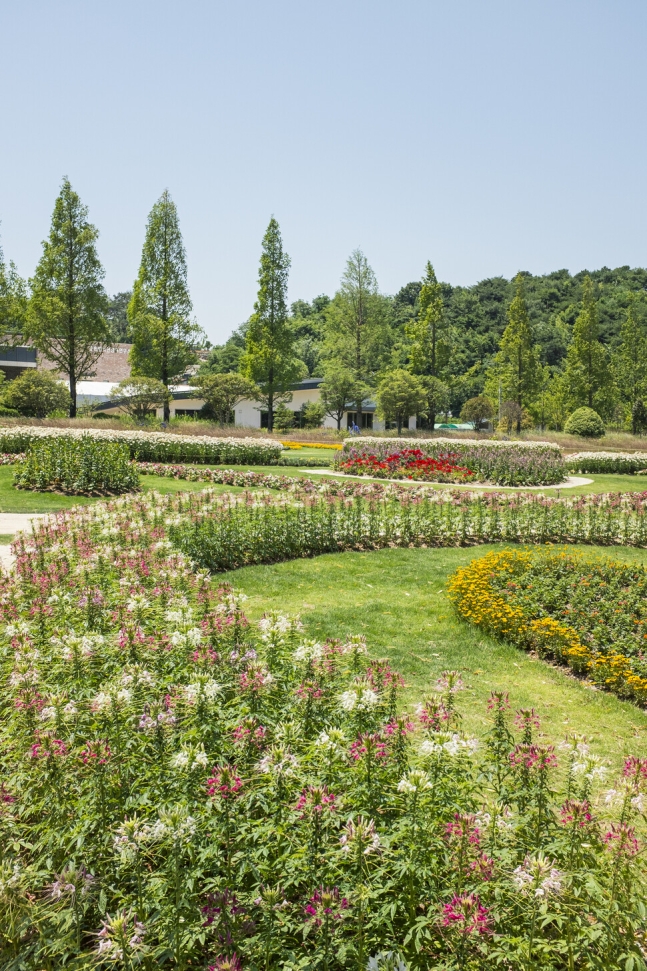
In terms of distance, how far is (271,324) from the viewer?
36.0 m

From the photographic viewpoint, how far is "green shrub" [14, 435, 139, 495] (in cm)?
1387

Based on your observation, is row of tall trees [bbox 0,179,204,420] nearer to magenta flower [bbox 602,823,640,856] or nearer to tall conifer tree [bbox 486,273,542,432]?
tall conifer tree [bbox 486,273,542,432]

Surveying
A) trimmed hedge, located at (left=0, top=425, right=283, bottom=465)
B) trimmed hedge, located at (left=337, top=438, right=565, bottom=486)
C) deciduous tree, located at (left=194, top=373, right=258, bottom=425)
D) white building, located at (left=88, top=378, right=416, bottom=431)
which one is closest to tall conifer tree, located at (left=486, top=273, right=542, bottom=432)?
white building, located at (left=88, top=378, right=416, bottom=431)

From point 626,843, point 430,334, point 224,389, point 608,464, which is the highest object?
point 430,334

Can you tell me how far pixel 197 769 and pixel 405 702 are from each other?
240 centimetres

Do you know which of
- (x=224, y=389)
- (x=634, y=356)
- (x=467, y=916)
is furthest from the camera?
(x=634, y=356)

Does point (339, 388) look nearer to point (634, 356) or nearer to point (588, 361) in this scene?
point (588, 361)

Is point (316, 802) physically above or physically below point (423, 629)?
above

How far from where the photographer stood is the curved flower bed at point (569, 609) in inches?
215

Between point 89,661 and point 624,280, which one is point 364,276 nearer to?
point 89,661

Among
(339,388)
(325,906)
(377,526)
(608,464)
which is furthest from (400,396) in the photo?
(325,906)

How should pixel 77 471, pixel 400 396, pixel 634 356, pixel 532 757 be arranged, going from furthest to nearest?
pixel 634 356 → pixel 400 396 → pixel 77 471 → pixel 532 757

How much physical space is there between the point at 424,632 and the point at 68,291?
1080 inches

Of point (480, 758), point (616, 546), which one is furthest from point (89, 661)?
point (616, 546)
